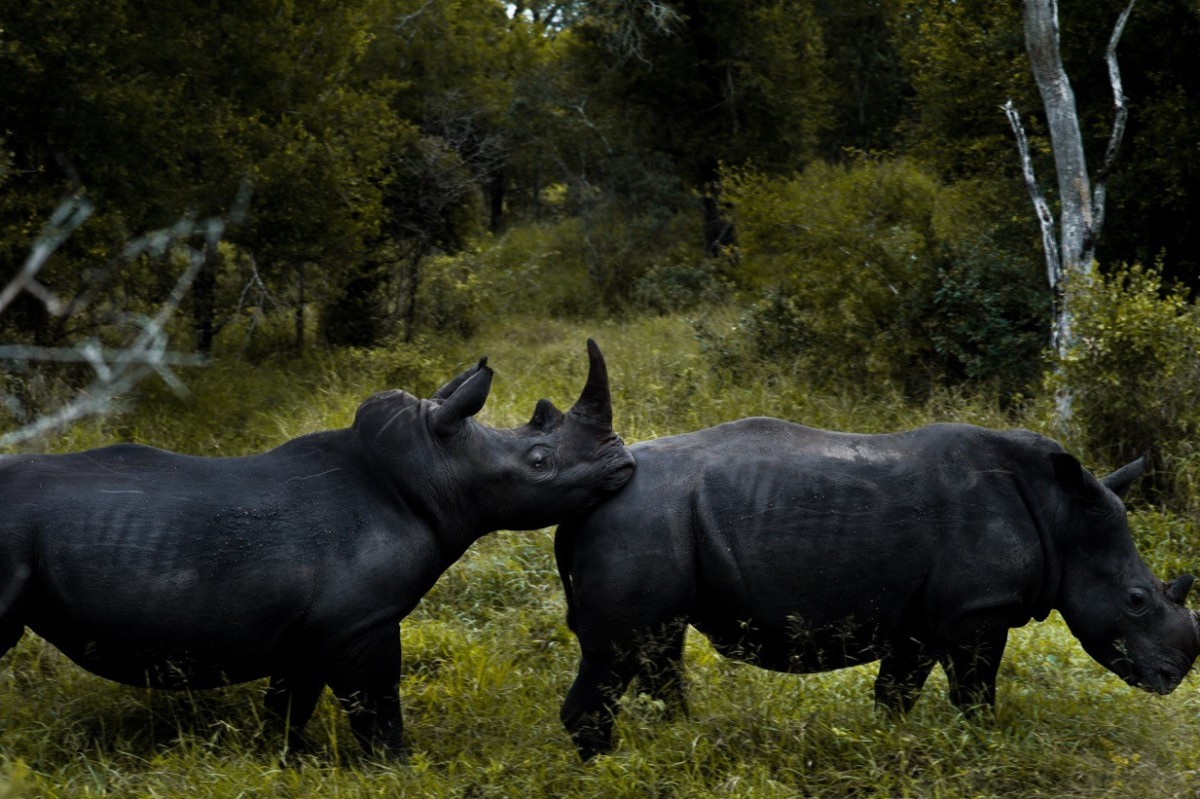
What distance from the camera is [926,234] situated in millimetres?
12266

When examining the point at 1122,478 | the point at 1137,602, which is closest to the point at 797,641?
the point at 1137,602

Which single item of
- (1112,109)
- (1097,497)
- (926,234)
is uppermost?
(1112,109)

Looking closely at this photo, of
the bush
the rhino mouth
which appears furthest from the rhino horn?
the bush

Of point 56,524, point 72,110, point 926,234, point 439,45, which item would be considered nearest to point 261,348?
point 72,110

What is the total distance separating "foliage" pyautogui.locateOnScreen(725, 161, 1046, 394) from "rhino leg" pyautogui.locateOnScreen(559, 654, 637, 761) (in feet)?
22.1

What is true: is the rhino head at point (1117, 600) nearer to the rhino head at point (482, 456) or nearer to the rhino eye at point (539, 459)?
the rhino head at point (482, 456)

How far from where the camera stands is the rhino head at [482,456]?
5098 mm

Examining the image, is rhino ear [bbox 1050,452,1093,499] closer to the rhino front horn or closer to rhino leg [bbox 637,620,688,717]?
rhino leg [bbox 637,620,688,717]

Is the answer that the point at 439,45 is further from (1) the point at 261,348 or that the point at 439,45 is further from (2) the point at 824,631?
(2) the point at 824,631

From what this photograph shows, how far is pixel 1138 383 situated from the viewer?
26.8ft

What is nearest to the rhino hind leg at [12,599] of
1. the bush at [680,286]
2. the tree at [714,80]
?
the bush at [680,286]

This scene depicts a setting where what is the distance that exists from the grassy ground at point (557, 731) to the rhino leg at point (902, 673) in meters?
0.10

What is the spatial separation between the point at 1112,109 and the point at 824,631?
8989 mm

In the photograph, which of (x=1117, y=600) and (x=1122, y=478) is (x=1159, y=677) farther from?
(x=1122, y=478)
